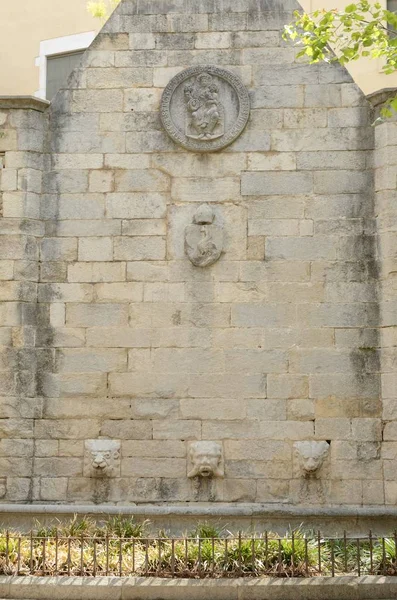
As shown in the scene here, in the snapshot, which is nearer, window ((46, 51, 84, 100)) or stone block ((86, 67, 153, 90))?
stone block ((86, 67, 153, 90))

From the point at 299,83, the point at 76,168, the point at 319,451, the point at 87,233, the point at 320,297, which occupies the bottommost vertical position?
the point at 319,451

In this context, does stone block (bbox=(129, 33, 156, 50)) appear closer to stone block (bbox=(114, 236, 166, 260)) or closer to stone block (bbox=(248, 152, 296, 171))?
stone block (bbox=(248, 152, 296, 171))

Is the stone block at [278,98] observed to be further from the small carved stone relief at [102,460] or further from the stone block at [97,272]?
the small carved stone relief at [102,460]

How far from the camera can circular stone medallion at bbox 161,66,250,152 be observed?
1061cm

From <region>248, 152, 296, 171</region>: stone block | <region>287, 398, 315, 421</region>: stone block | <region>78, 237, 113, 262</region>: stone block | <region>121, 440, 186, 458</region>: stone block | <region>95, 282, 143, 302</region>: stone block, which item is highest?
<region>248, 152, 296, 171</region>: stone block

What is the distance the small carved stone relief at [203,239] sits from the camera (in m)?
10.4

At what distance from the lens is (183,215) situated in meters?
10.5

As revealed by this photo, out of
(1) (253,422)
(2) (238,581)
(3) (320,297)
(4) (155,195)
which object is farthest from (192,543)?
(4) (155,195)

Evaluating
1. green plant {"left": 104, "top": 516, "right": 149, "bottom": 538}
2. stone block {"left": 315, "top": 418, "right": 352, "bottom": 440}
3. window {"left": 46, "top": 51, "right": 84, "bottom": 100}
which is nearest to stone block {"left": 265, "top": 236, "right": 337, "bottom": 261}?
stone block {"left": 315, "top": 418, "right": 352, "bottom": 440}

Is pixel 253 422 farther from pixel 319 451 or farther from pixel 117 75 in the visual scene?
pixel 117 75

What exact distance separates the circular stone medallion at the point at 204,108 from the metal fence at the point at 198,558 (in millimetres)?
4230

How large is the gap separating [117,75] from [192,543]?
5001mm

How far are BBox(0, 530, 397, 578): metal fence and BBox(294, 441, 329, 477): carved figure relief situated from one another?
62.6 inches

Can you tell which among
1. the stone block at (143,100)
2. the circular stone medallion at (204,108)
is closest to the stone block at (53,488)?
the circular stone medallion at (204,108)
